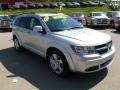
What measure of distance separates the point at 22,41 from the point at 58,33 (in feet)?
9.34

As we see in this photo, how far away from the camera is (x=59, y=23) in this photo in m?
7.80

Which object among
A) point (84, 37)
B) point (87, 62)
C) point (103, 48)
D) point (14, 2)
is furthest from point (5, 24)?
point (14, 2)

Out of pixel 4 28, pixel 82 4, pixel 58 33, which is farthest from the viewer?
pixel 82 4

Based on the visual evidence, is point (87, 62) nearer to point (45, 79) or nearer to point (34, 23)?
point (45, 79)

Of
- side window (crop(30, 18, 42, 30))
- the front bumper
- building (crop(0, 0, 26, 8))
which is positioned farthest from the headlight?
building (crop(0, 0, 26, 8))

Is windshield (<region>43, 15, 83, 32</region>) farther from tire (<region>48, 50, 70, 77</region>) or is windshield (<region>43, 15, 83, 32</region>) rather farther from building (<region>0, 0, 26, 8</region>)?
building (<region>0, 0, 26, 8</region>)

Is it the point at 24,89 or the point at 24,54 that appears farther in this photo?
the point at 24,54

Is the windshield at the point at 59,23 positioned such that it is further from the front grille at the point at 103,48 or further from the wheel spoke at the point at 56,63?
the front grille at the point at 103,48

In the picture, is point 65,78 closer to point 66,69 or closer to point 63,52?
point 66,69

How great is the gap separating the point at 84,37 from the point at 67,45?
57 cm

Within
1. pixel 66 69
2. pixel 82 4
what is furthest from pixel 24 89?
pixel 82 4

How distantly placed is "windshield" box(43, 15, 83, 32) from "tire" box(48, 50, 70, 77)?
0.83 meters

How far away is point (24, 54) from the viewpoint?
1011cm

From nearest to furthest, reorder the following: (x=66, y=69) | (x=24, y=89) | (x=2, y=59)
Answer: (x=24, y=89), (x=66, y=69), (x=2, y=59)
